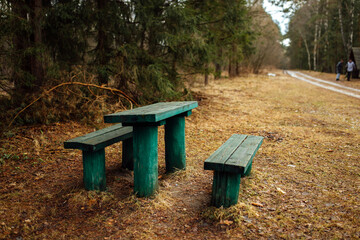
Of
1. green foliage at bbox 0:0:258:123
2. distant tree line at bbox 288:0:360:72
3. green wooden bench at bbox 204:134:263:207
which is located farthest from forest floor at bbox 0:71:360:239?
distant tree line at bbox 288:0:360:72

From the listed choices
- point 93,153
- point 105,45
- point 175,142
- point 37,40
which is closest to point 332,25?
point 105,45

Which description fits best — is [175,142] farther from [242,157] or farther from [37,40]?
[37,40]

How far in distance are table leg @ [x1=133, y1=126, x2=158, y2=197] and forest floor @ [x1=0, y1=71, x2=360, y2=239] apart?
137 millimetres

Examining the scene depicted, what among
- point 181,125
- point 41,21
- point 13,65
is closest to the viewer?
point 181,125

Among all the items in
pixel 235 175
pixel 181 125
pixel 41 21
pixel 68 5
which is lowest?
pixel 235 175

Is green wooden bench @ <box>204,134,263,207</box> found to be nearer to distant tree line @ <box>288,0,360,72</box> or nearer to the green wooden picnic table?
the green wooden picnic table

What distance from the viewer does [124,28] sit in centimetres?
674

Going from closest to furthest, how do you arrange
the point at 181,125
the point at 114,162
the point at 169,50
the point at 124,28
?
1. the point at 181,125
2. the point at 114,162
3. the point at 124,28
4. the point at 169,50

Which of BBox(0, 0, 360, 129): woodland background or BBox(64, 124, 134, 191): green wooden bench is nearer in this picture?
BBox(64, 124, 134, 191): green wooden bench

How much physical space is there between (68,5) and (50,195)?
4.77 meters

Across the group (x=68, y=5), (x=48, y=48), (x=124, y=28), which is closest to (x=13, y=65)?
(x=48, y=48)

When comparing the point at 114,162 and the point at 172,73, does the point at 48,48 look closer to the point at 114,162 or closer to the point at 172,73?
the point at 172,73

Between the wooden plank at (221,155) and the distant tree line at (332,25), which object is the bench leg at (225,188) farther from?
the distant tree line at (332,25)

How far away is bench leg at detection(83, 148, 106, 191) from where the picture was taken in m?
2.99
